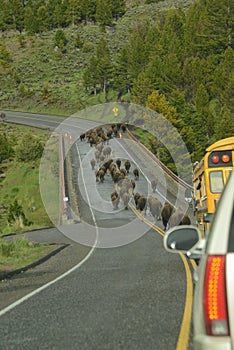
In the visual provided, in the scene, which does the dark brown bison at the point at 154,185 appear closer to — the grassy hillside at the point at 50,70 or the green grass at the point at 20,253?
the green grass at the point at 20,253

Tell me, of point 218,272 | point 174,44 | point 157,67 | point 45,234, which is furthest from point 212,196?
point 174,44

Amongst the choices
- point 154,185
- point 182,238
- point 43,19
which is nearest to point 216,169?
point 182,238

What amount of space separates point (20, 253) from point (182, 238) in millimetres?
17449

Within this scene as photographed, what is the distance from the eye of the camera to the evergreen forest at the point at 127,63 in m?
66.2

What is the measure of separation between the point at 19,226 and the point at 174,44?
2248 inches

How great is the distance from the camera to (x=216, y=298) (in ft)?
12.7

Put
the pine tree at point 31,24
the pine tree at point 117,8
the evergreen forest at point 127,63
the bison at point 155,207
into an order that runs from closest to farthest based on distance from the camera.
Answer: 1. the bison at point 155,207
2. the evergreen forest at point 127,63
3. the pine tree at point 31,24
4. the pine tree at point 117,8

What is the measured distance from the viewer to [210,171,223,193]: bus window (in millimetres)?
15320

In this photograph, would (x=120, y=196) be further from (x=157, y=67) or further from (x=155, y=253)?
(x=157, y=67)

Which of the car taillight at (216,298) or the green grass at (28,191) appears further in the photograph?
the green grass at (28,191)

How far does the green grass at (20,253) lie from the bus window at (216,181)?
20.7ft

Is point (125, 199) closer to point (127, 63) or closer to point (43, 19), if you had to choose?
point (127, 63)

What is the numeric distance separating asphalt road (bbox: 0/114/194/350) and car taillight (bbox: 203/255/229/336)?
4007 mm

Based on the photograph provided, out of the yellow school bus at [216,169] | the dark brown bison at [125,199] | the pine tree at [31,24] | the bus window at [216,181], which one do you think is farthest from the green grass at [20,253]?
the pine tree at [31,24]
